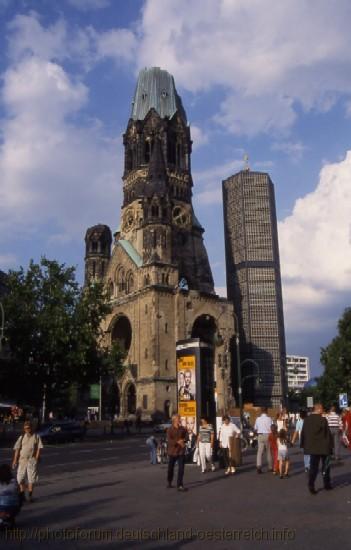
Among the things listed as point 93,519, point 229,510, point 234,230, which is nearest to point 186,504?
point 229,510

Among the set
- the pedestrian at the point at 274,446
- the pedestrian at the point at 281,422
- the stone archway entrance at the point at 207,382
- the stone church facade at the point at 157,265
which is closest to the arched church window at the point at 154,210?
the stone church facade at the point at 157,265

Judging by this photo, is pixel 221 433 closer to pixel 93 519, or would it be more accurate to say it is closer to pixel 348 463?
pixel 348 463

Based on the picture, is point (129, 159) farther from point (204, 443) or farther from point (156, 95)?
point (204, 443)

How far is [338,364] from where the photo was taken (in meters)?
59.8

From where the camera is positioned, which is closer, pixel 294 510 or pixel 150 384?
pixel 294 510

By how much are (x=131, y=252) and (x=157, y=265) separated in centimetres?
797

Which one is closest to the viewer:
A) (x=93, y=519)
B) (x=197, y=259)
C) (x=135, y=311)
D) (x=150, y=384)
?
(x=93, y=519)

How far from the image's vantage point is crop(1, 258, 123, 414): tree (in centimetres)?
4050

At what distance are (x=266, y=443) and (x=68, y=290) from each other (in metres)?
30.0

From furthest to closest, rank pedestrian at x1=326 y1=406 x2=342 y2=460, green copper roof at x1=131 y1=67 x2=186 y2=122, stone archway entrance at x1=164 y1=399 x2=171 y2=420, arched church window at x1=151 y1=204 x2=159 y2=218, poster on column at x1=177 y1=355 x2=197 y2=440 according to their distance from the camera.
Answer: green copper roof at x1=131 y1=67 x2=186 y2=122 → arched church window at x1=151 y1=204 x2=159 y2=218 → stone archway entrance at x1=164 y1=399 x2=171 y2=420 → pedestrian at x1=326 y1=406 x2=342 y2=460 → poster on column at x1=177 y1=355 x2=197 y2=440

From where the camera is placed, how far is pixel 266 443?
16359mm

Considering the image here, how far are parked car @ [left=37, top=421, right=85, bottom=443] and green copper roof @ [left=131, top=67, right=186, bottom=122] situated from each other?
192ft

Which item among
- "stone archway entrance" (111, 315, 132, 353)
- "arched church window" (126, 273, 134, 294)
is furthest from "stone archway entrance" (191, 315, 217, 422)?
"stone archway entrance" (111, 315, 132, 353)

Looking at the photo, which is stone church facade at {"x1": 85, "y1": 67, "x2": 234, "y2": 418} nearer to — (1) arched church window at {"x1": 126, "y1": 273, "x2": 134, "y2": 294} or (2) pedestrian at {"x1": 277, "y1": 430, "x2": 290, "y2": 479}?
(1) arched church window at {"x1": 126, "y1": 273, "x2": 134, "y2": 294}
